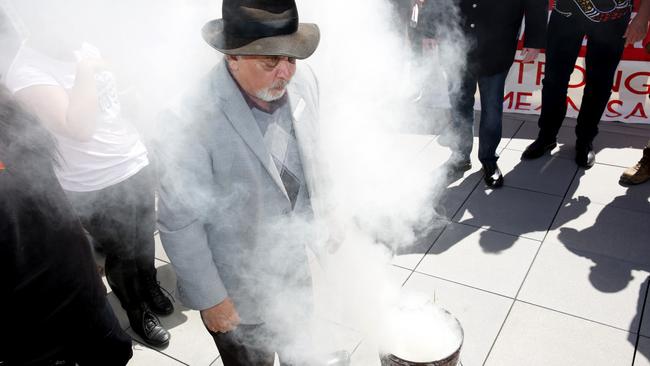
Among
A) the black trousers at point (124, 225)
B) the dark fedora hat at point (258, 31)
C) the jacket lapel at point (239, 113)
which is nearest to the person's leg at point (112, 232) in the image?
the black trousers at point (124, 225)

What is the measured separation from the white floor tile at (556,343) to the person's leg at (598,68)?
222 cm

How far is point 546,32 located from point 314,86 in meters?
3.11

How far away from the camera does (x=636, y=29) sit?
12.8 feet

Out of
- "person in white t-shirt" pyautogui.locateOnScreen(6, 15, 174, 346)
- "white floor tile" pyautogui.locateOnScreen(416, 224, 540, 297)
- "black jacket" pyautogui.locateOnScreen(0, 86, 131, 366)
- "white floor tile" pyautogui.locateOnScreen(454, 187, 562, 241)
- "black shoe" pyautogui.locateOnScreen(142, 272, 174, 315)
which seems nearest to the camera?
"black jacket" pyautogui.locateOnScreen(0, 86, 131, 366)

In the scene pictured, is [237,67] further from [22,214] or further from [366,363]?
[366,363]

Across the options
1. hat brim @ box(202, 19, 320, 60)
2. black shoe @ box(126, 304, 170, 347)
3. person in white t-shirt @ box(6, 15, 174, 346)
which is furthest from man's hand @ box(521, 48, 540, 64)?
black shoe @ box(126, 304, 170, 347)

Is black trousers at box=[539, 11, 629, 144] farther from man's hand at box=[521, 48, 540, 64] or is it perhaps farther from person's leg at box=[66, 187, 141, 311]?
person's leg at box=[66, 187, 141, 311]

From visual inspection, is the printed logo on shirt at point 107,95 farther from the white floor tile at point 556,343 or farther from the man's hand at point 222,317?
the white floor tile at point 556,343

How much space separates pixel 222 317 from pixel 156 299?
4.76ft

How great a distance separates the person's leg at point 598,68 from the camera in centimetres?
396

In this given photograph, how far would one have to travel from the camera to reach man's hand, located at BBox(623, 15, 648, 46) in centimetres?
389

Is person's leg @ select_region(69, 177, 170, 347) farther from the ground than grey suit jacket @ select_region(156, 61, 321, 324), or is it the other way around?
grey suit jacket @ select_region(156, 61, 321, 324)

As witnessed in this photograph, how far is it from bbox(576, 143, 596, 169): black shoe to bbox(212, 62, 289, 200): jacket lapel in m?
3.82

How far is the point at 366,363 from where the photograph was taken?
110 inches
